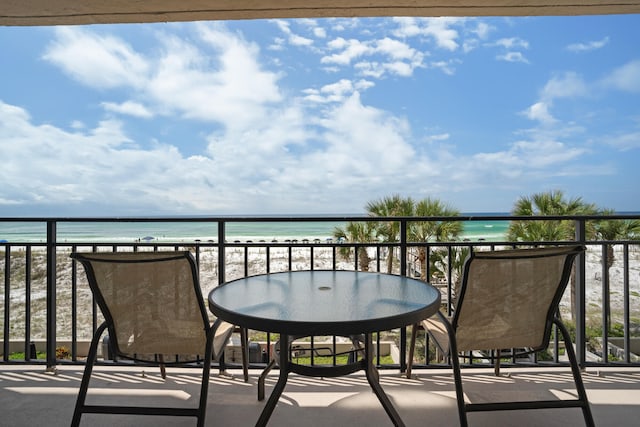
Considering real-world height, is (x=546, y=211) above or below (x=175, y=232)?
above

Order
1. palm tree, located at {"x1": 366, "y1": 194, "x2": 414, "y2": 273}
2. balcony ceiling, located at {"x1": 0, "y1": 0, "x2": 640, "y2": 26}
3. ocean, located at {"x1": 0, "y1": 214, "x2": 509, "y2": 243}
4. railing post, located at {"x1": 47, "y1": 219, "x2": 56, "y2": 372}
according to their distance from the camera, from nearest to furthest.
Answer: balcony ceiling, located at {"x1": 0, "y1": 0, "x2": 640, "y2": 26} → railing post, located at {"x1": 47, "y1": 219, "x2": 56, "y2": 372} → palm tree, located at {"x1": 366, "y1": 194, "x2": 414, "y2": 273} → ocean, located at {"x1": 0, "y1": 214, "x2": 509, "y2": 243}

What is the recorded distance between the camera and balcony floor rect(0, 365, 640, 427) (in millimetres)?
1976

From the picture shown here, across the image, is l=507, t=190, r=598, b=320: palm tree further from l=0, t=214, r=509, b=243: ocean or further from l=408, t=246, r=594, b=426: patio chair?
l=0, t=214, r=509, b=243: ocean

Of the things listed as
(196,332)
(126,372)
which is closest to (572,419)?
(196,332)

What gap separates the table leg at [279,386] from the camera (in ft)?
5.27

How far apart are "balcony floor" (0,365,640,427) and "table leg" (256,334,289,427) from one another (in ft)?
1.32

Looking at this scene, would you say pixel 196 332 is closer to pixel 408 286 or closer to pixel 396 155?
pixel 408 286

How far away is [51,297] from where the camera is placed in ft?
8.64

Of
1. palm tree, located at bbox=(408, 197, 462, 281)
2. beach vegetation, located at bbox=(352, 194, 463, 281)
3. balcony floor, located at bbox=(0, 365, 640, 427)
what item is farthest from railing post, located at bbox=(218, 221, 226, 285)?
palm tree, located at bbox=(408, 197, 462, 281)

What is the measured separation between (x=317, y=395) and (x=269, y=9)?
8.21 feet

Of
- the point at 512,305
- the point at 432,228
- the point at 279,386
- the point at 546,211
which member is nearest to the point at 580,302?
the point at 512,305

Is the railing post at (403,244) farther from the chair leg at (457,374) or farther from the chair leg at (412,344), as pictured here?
the chair leg at (457,374)

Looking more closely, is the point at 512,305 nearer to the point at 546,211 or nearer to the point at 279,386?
the point at 279,386

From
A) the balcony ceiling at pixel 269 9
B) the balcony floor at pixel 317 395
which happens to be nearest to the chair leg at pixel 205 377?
the balcony floor at pixel 317 395
